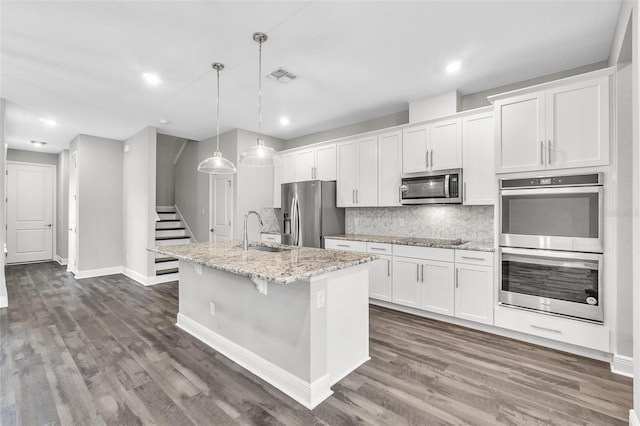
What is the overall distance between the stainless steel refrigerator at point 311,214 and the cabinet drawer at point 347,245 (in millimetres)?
123

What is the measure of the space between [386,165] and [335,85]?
4.31ft

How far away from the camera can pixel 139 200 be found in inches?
218

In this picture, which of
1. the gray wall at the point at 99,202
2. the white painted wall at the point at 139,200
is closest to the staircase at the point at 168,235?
the white painted wall at the point at 139,200

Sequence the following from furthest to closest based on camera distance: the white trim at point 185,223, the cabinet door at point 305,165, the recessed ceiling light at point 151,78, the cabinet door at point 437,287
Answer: the white trim at point 185,223
the cabinet door at point 305,165
the cabinet door at point 437,287
the recessed ceiling light at point 151,78

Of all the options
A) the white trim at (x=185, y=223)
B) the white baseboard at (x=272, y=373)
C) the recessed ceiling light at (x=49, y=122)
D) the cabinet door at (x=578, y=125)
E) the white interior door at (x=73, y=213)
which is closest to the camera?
the white baseboard at (x=272, y=373)

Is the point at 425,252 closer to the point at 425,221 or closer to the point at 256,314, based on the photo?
the point at 425,221

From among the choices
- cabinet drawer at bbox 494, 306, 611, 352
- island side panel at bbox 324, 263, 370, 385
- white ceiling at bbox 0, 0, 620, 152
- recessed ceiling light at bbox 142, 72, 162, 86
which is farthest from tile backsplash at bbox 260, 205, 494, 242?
recessed ceiling light at bbox 142, 72, 162, 86

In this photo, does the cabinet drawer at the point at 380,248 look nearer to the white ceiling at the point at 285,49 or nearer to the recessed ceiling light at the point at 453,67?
the white ceiling at the point at 285,49

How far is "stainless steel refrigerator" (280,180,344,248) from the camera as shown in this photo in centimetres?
465

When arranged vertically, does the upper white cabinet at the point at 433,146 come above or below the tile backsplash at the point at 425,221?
above

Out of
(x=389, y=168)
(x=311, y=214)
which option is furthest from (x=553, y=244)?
(x=311, y=214)

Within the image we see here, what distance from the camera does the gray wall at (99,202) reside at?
571 cm

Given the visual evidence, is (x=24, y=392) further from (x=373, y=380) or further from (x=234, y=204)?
(x=234, y=204)

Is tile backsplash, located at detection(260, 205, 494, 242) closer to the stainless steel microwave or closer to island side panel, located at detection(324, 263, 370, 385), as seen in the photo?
the stainless steel microwave
